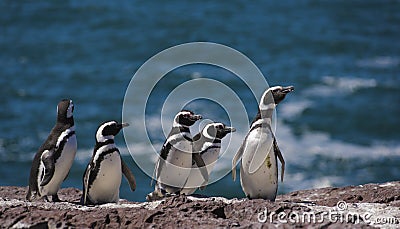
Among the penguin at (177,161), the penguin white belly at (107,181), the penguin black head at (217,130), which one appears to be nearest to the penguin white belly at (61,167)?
the penguin white belly at (107,181)

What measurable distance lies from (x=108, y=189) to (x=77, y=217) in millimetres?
1518

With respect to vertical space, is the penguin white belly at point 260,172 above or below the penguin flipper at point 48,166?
below

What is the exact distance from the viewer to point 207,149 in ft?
24.7

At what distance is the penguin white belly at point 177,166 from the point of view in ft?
24.3

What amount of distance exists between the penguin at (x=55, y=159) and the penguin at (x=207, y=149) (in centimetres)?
113

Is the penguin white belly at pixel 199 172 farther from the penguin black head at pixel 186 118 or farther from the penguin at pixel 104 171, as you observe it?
the penguin at pixel 104 171

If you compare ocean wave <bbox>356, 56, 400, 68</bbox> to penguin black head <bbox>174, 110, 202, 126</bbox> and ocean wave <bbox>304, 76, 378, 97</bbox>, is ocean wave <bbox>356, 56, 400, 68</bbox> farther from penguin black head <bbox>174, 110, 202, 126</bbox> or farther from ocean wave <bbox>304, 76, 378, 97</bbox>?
penguin black head <bbox>174, 110, 202, 126</bbox>

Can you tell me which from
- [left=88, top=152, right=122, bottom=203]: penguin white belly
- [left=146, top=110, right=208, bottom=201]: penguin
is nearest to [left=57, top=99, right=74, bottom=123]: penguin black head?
[left=88, top=152, right=122, bottom=203]: penguin white belly

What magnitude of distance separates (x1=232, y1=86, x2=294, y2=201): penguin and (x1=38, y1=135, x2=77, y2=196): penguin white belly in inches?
60.0

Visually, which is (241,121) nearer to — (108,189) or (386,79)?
(386,79)

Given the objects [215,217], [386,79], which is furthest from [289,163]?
[215,217]

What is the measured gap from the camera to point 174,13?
25.1 meters

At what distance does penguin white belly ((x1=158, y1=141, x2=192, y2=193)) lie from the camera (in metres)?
7.41

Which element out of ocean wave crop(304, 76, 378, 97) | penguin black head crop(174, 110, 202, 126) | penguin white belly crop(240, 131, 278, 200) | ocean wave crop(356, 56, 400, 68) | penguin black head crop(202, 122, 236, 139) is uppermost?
penguin black head crop(174, 110, 202, 126)
